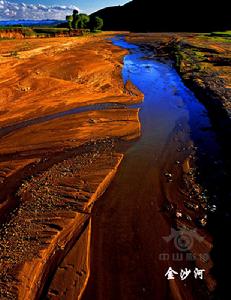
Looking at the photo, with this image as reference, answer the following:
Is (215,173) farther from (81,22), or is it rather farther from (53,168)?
(81,22)

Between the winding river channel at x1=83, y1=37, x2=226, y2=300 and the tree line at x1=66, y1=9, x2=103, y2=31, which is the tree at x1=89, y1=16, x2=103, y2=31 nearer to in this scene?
the tree line at x1=66, y1=9, x2=103, y2=31

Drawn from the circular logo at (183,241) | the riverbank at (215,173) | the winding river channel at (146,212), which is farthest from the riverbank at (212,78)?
the circular logo at (183,241)

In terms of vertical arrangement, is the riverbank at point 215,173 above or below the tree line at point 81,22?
below

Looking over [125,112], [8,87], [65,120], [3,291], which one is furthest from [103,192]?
[8,87]

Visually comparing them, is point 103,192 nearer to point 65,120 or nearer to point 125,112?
point 65,120

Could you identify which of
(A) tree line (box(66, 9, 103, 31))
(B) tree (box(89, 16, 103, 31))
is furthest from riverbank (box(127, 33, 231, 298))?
(B) tree (box(89, 16, 103, 31))

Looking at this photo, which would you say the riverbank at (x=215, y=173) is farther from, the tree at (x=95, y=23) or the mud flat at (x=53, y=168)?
the tree at (x=95, y=23)

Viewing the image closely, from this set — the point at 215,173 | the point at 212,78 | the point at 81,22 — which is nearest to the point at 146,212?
the point at 215,173
